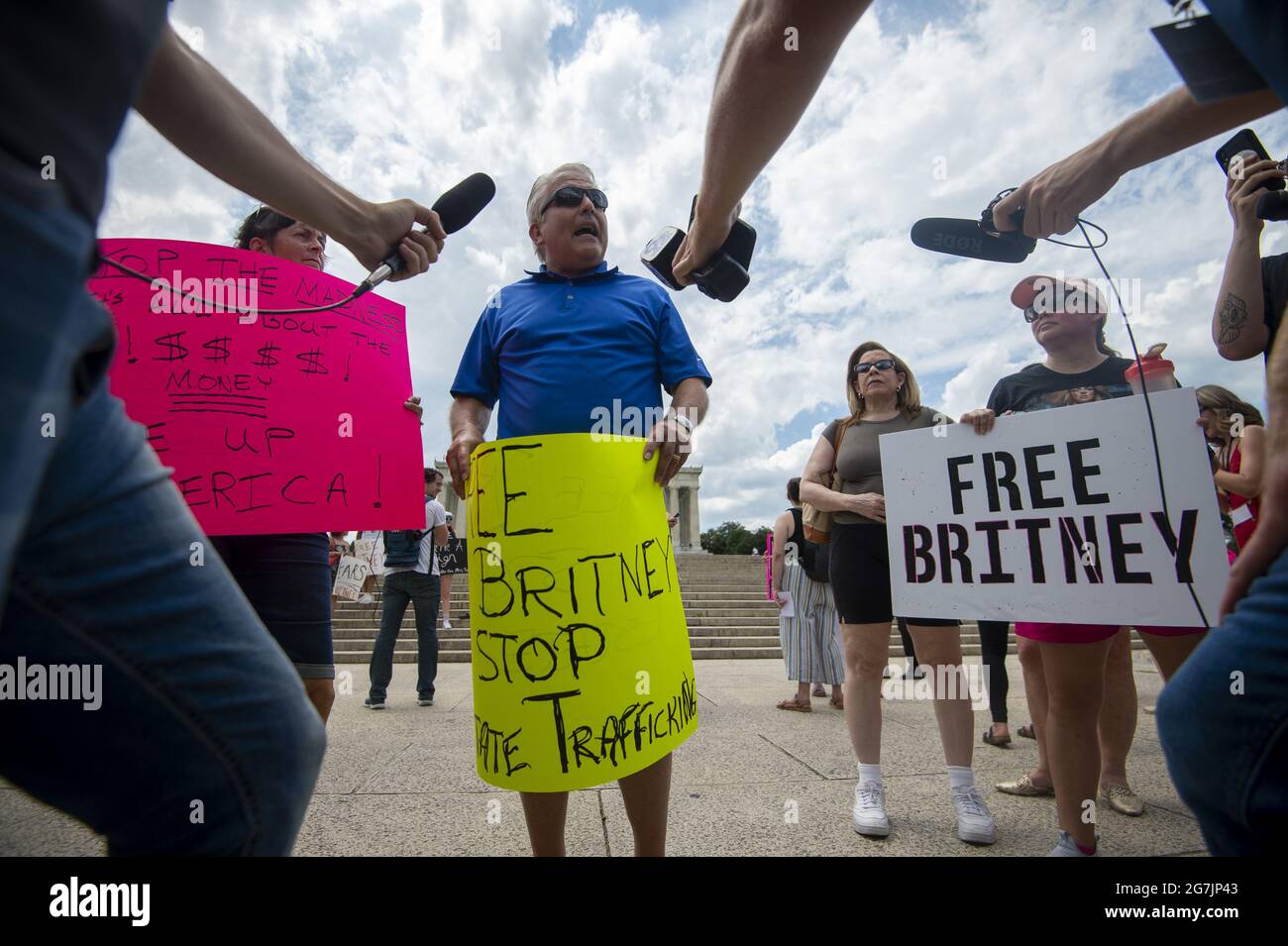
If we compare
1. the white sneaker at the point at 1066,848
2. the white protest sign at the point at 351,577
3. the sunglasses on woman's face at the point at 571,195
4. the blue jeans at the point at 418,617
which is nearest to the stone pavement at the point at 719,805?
the white sneaker at the point at 1066,848

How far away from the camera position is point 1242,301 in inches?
96.7

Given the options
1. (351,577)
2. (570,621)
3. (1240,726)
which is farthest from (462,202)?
(351,577)

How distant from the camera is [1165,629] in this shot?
9.57ft

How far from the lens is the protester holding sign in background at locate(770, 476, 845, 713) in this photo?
18.6ft

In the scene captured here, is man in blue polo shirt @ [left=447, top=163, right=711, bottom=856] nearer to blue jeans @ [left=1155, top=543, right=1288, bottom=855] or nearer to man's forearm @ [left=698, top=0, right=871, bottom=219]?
man's forearm @ [left=698, top=0, right=871, bottom=219]

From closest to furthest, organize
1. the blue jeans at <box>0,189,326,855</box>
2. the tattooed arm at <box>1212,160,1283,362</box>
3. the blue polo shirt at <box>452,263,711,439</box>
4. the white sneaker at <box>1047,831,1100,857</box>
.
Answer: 1. the blue jeans at <box>0,189,326,855</box>
2. the blue polo shirt at <box>452,263,711,439</box>
3. the white sneaker at <box>1047,831,1100,857</box>
4. the tattooed arm at <box>1212,160,1283,362</box>

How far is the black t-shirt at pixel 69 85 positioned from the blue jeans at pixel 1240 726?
1.28 metres

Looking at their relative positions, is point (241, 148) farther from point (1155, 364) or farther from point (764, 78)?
point (1155, 364)

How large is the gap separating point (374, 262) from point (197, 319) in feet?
3.81

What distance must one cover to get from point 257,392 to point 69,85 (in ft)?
5.86

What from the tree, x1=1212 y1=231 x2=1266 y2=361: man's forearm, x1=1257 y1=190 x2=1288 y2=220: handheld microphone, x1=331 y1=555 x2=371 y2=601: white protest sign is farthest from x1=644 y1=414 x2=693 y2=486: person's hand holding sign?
the tree

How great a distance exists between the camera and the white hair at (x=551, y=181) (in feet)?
7.32

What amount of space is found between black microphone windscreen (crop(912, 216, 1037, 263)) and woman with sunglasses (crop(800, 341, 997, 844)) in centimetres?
134
